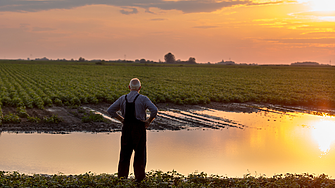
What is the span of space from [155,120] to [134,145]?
28.5 feet

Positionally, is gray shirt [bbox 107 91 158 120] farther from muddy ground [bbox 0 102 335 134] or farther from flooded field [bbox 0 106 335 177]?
muddy ground [bbox 0 102 335 134]

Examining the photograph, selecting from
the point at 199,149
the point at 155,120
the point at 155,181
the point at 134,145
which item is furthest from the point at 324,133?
the point at 134,145

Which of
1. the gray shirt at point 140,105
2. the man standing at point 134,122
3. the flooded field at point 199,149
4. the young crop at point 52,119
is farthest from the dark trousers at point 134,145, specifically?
the young crop at point 52,119

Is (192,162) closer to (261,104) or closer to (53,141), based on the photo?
(53,141)

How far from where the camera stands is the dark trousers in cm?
669

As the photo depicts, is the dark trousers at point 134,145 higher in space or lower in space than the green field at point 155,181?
higher

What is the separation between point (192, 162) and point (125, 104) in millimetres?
3690

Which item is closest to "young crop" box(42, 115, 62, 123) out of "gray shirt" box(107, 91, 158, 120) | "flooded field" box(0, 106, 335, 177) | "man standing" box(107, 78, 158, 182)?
"flooded field" box(0, 106, 335, 177)

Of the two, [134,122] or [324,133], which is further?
[324,133]

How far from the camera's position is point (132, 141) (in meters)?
6.74

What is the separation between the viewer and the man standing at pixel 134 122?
659 centimetres

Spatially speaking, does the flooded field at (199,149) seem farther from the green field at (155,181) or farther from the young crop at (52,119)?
the young crop at (52,119)

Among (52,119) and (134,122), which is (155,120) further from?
(134,122)

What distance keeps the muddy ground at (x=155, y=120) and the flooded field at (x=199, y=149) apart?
0.34 feet
